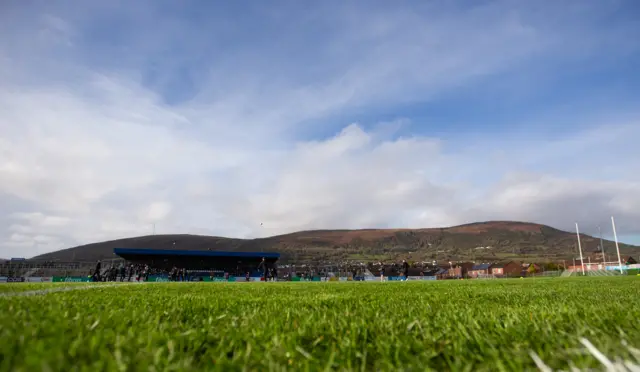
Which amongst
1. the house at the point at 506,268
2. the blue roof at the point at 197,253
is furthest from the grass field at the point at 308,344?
the house at the point at 506,268

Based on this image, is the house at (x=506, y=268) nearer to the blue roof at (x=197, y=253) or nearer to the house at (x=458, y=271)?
the house at (x=458, y=271)

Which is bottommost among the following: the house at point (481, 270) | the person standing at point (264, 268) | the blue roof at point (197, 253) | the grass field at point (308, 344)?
the house at point (481, 270)

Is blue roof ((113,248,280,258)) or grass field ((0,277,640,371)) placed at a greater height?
blue roof ((113,248,280,258))

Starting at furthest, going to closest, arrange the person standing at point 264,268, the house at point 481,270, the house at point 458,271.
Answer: the house at point 481,270 → the house at point 458,271 → the person standing at point 264,268

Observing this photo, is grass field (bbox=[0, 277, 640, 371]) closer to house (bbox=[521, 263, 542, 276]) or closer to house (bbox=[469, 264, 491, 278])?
house (bbox=[521, 263, 542, 276])

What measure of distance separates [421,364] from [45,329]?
5.95 ft

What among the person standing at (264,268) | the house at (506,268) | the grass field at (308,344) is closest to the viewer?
the grass field at (308,344)

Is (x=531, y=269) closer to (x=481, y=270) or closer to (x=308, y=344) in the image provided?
(x=481, y=270)

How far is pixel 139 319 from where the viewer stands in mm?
2652

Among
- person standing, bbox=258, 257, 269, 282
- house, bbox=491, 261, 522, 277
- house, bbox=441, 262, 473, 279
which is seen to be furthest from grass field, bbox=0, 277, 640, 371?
house, bbox=491, 261, 522, 277

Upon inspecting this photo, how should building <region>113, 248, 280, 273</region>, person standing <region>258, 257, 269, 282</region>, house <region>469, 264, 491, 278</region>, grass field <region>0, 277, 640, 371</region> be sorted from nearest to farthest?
grass field <region>0, 277, 640, 371</region> → person standing <region>258, 257, 269, 282</region> → building <region>113, 248, 280, 273</region> → house <region>469, 264, 491, 278</region>

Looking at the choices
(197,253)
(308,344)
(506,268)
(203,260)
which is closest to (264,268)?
(197,253)

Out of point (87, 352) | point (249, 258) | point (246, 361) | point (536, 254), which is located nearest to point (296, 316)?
point (246, 361)

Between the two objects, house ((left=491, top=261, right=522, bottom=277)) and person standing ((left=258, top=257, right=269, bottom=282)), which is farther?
house ((left=491, top=261, right=522, bottom=277))
